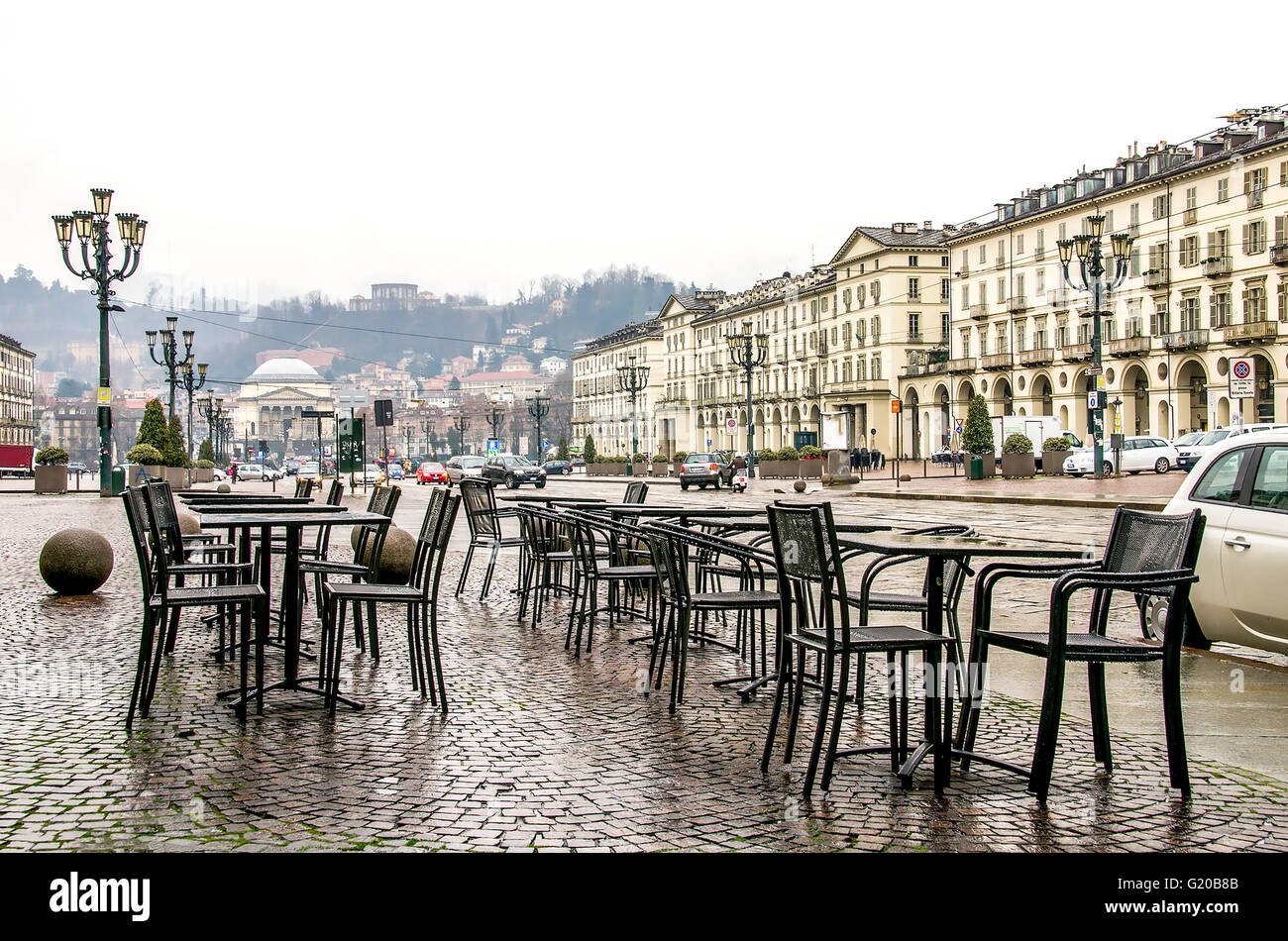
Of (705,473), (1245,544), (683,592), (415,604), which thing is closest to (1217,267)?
(705,473)

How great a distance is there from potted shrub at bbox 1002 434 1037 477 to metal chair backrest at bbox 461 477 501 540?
35.0m

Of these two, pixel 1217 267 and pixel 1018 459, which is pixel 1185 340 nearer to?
pixel 1217 267

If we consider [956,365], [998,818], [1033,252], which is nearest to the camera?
[998,818]

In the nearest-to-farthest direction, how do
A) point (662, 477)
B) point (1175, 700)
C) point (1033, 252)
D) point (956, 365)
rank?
point (1175, 700), point (662, 477), point (1033, 252), point (956, 365)

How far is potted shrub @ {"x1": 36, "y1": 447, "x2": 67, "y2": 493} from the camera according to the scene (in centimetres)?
4328

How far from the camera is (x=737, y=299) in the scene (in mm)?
127688

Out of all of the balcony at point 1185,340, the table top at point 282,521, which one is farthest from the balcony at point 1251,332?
the table top at point 282,521

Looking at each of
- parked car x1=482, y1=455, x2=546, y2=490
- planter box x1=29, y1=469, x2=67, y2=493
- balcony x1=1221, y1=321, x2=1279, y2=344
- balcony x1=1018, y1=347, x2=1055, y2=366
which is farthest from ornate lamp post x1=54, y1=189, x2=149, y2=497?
balcony x1=1018, y1=347, x2=1055, y2=366

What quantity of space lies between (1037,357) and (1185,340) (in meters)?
13.6

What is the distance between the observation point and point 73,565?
482 inches

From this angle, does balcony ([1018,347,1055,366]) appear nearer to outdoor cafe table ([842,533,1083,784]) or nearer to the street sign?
the street sign
